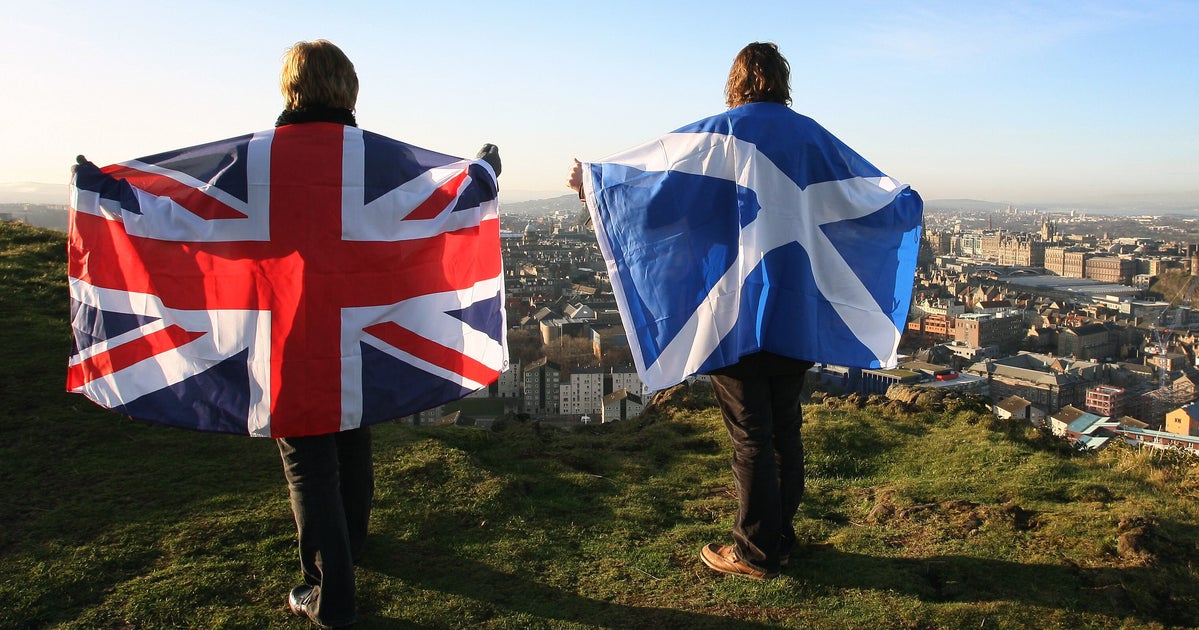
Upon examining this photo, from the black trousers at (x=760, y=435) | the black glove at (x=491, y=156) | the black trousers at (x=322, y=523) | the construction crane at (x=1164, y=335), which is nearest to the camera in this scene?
the black trousers at (x=322, y=523)

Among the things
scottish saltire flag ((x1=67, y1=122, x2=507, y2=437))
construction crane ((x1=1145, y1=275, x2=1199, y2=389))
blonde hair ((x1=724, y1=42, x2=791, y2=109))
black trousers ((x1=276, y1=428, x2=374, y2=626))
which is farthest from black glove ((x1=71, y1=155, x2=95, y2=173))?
construction crane ((x1=1145, y1=275, x2=1199, y2=389))

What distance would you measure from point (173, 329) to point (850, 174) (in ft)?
7.68

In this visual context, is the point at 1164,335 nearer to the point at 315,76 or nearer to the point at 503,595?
the point at 503,595

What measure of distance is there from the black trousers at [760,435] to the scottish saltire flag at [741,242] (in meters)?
0.08

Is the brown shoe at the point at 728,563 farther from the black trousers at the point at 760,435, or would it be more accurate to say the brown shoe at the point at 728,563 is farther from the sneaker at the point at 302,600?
the sneaker at the point at 302,600

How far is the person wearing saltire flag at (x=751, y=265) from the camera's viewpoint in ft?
8.89

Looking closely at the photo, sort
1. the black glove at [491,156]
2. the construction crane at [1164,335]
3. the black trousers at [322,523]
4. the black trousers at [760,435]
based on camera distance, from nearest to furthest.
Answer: the black trousers at [322,523] < the black trousers at [760,435] < the black glove at [491,156] < the construction crane at [1164,335]

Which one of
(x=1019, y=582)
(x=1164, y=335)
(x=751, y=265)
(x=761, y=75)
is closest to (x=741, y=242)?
(x=751, y=265)

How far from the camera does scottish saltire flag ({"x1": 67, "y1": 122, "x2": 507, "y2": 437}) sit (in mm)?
2469

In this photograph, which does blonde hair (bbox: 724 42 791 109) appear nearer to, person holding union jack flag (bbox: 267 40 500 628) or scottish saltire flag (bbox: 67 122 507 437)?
scottish saltire flag (bbox: 67 122 507 437)

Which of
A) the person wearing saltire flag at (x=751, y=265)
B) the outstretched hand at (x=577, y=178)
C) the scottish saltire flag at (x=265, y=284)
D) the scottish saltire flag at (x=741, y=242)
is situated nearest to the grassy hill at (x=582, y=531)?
the person wearing saltire flag at (x=751, y=265)

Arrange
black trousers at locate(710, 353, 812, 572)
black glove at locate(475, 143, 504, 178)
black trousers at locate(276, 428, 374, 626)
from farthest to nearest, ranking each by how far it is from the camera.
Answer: black glove at locate(475, 143, 504, 178)
black trousers at locate(710, 353, 812, 572)
black trousers at locate(276, 428, 374, 626)

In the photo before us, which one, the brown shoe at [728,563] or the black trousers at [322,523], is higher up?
the black trousers at [322,523]

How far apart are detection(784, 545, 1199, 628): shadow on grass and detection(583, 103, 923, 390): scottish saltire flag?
0.71m
